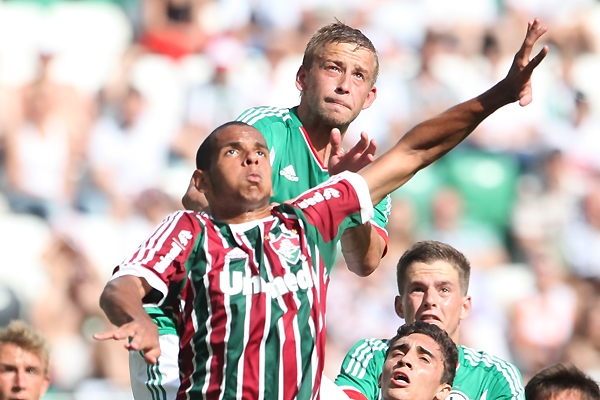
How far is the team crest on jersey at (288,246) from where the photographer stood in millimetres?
3729

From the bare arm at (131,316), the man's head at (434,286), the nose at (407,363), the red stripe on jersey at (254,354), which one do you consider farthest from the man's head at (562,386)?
the bare arm at (131,316)

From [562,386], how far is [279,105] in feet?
19.0

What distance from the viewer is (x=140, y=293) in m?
3.48

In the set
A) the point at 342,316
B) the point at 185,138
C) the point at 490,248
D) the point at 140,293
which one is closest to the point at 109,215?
the point at 185,138

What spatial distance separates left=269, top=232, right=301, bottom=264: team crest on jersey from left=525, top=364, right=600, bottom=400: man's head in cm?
232

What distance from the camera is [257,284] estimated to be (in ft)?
11.9

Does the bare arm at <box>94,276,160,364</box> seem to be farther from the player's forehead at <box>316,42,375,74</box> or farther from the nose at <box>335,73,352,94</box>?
the player's forehead at <box>316,42,375,74</box>

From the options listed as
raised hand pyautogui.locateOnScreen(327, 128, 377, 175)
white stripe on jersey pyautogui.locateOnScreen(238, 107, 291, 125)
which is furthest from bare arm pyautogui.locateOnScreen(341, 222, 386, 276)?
white stripe on jersey pyautogui.locateOnScreen(238, 107, 291, 125)

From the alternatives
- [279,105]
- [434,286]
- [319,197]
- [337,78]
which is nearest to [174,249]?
[319,197]

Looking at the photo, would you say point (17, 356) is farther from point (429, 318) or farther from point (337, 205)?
point (337, 205)

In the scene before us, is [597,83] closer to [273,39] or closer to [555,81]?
[555,81]

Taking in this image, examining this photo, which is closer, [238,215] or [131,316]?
[131,316]

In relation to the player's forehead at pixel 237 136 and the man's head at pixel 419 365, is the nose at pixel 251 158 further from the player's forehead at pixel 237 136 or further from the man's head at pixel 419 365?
the man's head at pixel 419 365

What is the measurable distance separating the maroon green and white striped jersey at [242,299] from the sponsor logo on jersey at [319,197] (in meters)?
0.08
